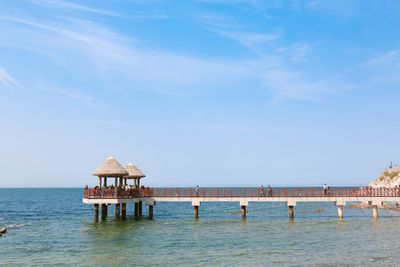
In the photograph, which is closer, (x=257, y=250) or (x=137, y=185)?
(x=257, y=250)

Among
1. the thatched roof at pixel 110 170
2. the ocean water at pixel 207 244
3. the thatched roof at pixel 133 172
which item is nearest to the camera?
the ocean water at pixel 207 244

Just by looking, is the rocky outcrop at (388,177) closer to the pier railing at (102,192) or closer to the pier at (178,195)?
the pier at (178,195)

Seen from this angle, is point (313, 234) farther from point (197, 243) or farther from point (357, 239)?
point (197, 243)

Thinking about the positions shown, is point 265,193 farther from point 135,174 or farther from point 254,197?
point 135,174

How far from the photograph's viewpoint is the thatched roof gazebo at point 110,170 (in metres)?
48.2

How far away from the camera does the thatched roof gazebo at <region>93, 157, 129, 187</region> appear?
158 feet

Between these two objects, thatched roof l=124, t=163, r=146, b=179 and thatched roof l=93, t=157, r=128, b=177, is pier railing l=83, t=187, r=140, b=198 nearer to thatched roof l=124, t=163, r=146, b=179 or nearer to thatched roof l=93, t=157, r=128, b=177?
thatched roof l=93, t=157, r=128, b=177

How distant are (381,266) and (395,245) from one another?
26.7 feet

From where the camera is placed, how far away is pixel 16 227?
50.7 meters

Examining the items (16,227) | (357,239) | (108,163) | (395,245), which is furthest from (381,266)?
(16,227)

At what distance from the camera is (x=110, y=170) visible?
48.3 metres

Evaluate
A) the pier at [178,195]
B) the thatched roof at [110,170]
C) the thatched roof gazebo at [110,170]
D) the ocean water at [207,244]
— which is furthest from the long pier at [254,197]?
the ocean water at [207,244]

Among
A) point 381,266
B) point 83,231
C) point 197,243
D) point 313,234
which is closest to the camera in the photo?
point 381,266

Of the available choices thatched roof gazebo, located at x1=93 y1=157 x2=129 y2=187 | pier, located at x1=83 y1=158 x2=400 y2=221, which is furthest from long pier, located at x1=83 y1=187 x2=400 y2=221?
thatched roof gazebo, located at x1=93 y1=157 x2=129 y2=187
